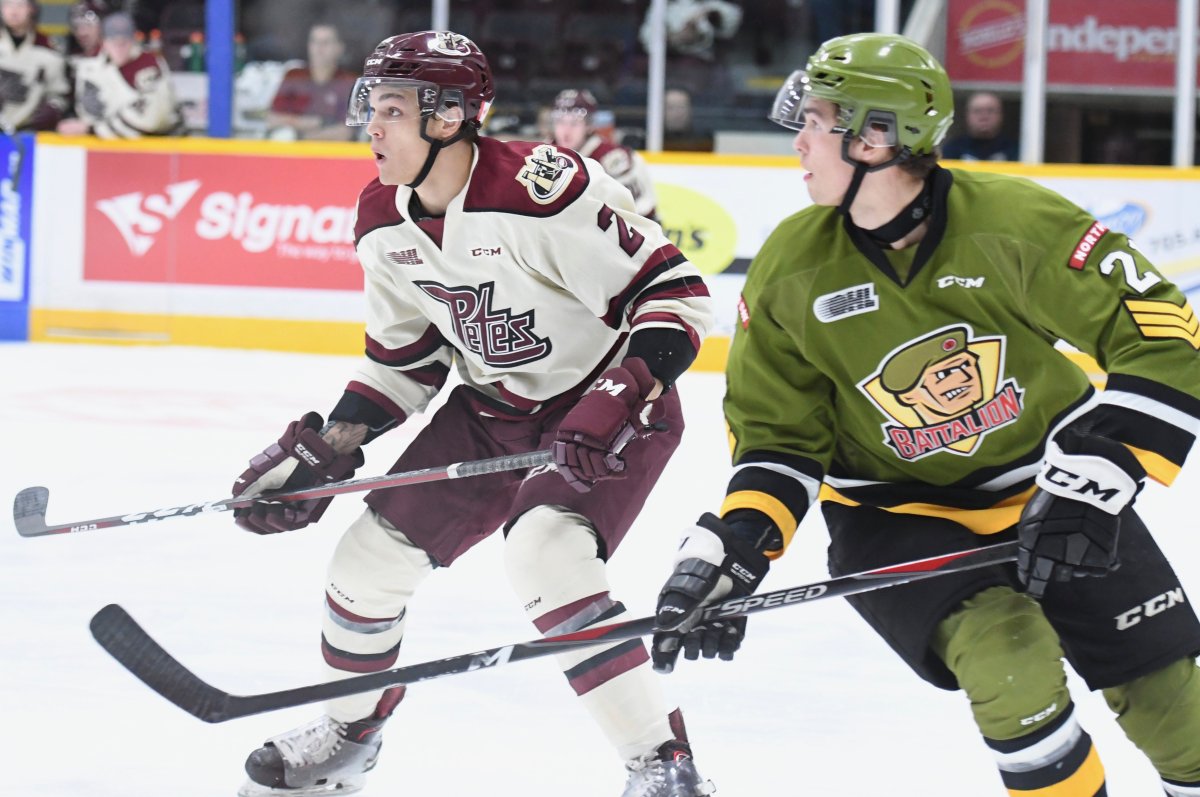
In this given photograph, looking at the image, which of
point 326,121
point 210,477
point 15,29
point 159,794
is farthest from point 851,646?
point 15,29

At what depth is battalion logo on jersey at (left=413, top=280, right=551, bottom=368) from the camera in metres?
2.47

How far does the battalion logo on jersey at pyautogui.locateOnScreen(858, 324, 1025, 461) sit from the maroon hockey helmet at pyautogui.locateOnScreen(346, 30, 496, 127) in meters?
0.85

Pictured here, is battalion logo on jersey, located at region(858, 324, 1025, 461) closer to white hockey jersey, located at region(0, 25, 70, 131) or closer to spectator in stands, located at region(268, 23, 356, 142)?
spectator in stands, located at region(268, 23, 356, 142)

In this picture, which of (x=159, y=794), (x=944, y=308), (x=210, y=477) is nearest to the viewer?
(x=944, y=308)

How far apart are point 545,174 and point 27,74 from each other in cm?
605

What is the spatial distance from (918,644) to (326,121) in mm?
6206

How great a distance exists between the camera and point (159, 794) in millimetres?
2451

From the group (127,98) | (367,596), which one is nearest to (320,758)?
(367,596)

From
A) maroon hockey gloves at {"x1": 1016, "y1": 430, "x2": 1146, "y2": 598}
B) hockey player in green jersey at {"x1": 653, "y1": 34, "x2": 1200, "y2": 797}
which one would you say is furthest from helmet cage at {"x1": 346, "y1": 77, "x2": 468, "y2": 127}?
maroon hockey gloves at {"x1": 1016, "y1": 430, "x2": 1146, "y2": 598}

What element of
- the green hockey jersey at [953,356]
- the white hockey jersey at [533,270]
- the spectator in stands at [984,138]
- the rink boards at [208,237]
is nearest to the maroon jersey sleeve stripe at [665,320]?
the white hockey jersey at [533,270]

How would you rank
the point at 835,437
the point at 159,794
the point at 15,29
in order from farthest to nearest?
1. the point at 15,29
2. the point at 159,794
3. the point at 835,437

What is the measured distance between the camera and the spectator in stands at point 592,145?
6605 mm

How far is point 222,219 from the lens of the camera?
7.41 metres

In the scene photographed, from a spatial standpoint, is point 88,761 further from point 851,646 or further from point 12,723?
point 851,646
